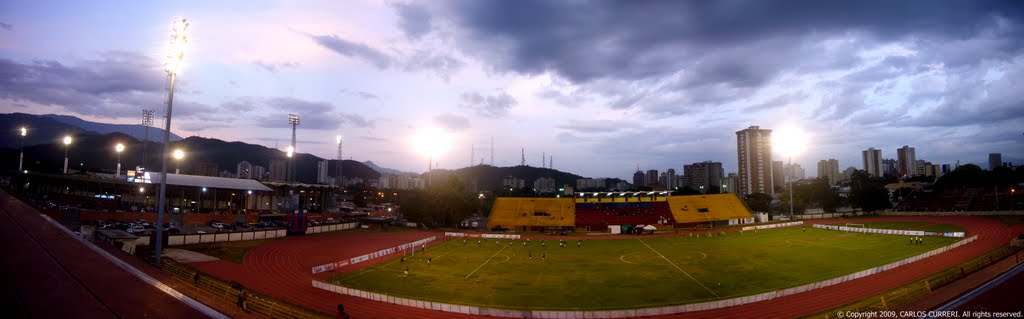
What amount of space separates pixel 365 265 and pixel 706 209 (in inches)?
2339

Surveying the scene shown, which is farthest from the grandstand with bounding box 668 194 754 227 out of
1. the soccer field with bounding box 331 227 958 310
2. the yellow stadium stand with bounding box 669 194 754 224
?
the soccer field with bounding box 331 227 958 310

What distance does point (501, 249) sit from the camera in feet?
Result: 164

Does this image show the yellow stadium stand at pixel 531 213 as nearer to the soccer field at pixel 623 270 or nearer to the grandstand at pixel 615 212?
the grandstand at pixel 615 212

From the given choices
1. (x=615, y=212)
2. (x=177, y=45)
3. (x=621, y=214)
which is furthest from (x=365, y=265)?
(x=615, y=212)

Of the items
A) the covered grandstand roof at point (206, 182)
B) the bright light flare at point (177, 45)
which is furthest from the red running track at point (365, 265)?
the covered grandstand roof at point (206, 182)

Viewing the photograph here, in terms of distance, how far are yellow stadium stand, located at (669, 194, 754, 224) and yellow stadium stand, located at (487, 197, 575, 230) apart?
58.8 feet

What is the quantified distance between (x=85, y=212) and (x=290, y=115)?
1306 inches

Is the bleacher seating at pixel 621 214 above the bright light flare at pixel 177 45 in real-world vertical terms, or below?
below

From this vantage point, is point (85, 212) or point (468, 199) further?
point (468, 199)

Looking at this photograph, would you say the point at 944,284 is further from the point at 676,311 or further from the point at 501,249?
the point at 501,249

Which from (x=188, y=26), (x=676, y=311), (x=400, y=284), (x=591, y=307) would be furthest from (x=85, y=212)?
(x=676, y=311)

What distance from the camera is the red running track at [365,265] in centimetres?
2220

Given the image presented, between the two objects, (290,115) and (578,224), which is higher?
(290,115)

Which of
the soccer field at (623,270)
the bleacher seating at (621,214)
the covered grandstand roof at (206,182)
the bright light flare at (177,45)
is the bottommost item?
the soccer field at (623,270)
